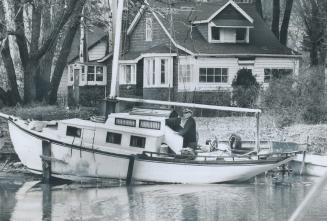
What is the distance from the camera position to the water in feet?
56.5

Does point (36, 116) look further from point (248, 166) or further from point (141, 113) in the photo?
point (248, 166)

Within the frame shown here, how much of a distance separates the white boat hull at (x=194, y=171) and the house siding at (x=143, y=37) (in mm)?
27874

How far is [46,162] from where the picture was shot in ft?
79.0

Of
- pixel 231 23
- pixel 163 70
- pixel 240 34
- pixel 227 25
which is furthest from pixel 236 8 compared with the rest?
pixel 163 70

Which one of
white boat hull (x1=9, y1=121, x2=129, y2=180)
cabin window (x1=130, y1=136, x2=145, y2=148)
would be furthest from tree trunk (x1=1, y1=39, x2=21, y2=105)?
cabin window (x1=130, y1=136, x2=145, y2=148)

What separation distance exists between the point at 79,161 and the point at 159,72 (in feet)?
82.9

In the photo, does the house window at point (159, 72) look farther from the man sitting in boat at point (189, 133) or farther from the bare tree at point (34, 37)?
the man sitting in boat at point (189, 133)

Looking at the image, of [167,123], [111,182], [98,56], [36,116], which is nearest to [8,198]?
[111,182]

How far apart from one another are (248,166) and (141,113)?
376 centimetres

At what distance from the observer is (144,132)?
23.9 meters

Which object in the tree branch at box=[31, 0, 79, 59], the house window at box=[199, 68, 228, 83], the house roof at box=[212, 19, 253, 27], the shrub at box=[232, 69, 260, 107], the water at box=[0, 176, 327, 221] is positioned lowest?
the water at box=[0, 176, 327, 221]

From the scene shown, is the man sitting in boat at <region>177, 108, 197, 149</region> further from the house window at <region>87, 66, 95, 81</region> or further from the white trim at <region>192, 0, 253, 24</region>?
the house window at <region>87, 66, 95, 81</region>

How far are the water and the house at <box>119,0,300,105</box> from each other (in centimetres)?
2307

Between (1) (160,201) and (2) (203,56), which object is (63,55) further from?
(1) (160,201)
